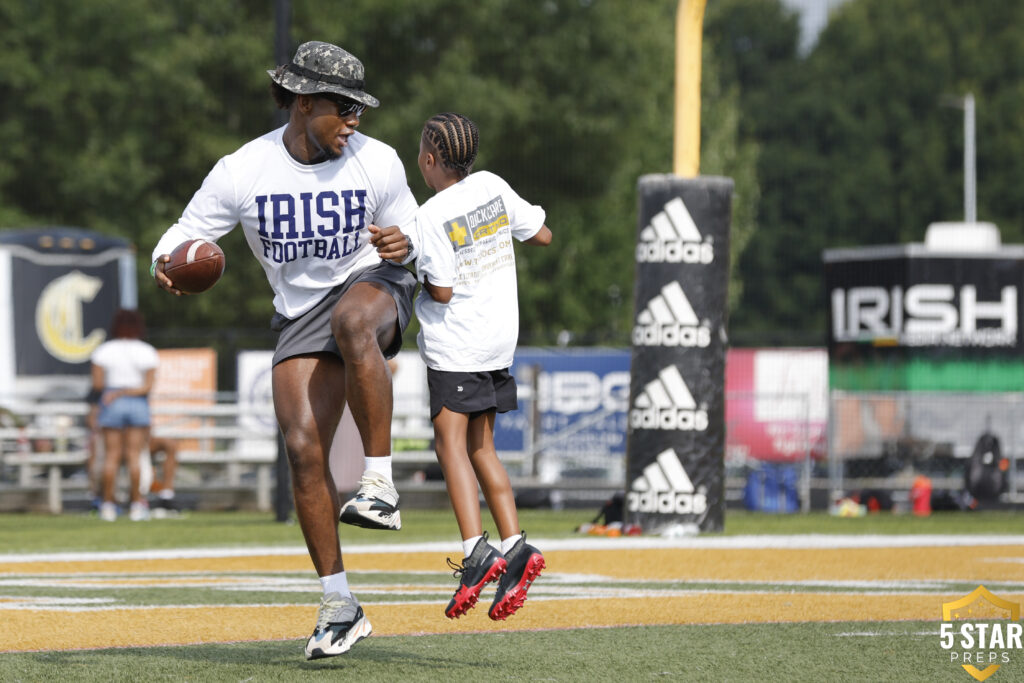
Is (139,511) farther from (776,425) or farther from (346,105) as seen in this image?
(346,105)

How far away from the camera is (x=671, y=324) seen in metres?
13.5

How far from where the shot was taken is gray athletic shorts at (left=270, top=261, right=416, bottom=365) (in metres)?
6.07

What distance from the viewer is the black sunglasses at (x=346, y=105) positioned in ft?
19.8

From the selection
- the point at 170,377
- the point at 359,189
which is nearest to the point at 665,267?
the point at 359,189

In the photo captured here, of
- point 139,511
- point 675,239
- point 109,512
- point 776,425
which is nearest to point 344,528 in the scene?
point 139,511

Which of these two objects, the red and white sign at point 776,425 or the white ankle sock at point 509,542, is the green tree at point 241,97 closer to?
the red and white sign at point 776,425

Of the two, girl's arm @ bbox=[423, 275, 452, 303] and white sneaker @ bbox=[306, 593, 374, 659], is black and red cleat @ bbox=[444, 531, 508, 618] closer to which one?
white sneaker @ bbox=[306, 593, 374, 659]

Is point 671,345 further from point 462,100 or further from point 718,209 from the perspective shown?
point 462,100

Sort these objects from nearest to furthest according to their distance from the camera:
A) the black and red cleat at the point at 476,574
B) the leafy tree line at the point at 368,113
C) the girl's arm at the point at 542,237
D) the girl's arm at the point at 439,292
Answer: the black and red cleat at the point at 476,574 < the girl's arm at the point at 439,292 < the girl's arm at the point at 542,237 < the leafy tree line at the point at 368,113

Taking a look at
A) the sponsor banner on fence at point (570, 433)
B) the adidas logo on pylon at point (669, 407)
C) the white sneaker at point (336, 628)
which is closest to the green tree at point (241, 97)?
the sponsor banner on fence at point (570, 433)

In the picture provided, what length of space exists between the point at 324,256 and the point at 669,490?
25.0 feet

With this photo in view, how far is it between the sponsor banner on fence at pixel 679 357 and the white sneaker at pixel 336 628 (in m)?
7.51

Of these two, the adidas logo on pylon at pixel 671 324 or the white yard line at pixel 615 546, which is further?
the adidas logo on pylon at pixel 671 324

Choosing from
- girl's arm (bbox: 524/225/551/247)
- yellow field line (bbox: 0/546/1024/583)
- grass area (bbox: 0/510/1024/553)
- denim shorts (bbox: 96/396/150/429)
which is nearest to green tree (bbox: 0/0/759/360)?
grass area (bbox: 0/510/1024/553)
